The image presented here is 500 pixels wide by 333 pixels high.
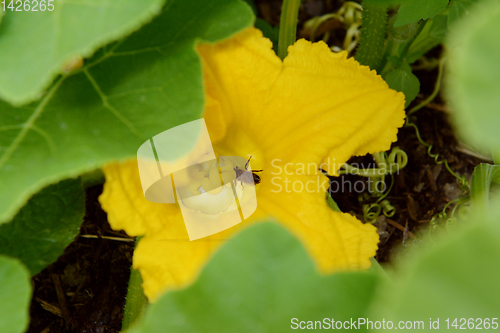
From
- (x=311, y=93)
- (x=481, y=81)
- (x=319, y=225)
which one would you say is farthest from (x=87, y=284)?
(x=481, y=81)

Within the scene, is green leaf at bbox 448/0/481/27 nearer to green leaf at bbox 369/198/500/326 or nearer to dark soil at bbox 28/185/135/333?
green leaf at bbox 369/198/500/326

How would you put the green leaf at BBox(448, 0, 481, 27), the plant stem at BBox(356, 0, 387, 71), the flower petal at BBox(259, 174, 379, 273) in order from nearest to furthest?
1. the flower petal at BBox(259, 174, 379, 273)
2. the green leaf at BBox(448, 0, 481, 27)
3. the plant stem at BBox(356, 0, 387, 71)

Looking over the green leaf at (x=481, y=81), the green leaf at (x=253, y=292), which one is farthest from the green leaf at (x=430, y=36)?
the green leaf at (x=253, y=292)

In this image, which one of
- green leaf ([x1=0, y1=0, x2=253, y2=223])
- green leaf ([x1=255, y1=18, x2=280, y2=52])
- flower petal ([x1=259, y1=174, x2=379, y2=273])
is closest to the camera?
green leaf ([x1=0, y1=0, x2=253, y2=223])

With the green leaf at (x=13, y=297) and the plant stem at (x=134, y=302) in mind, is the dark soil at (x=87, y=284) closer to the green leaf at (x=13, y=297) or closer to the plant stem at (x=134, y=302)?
the plant stem at (x=134, y=302)

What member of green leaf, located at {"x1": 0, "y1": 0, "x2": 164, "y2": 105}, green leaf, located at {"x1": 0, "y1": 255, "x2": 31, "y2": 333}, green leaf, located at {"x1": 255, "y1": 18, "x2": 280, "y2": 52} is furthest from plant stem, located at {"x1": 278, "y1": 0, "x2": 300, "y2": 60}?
green leaf, located at {"x1": 0, "y1": 255, "x2": 31, "y2": 333}
